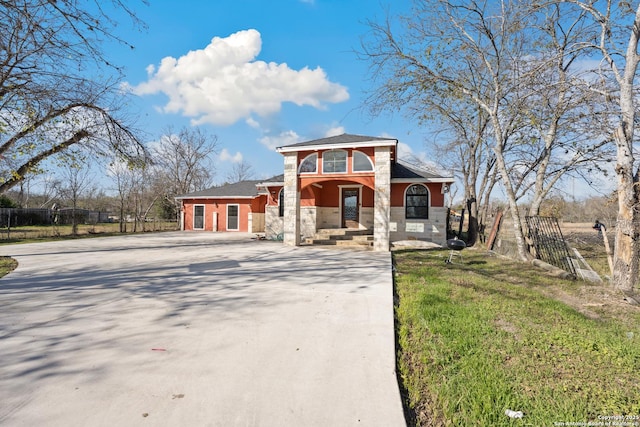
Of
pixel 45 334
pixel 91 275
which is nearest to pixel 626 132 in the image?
pixel 45 334

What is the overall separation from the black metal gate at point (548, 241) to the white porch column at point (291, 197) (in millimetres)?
8165

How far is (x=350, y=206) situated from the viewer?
1522 centimetres

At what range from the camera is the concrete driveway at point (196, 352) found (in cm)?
221

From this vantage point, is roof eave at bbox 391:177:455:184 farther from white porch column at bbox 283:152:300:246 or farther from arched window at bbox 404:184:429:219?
white porch column at bbox 283:152:300:246

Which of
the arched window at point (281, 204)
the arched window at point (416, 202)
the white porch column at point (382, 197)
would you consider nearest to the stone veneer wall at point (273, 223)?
the arched window at point (281, 204)

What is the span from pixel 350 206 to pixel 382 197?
396 centimetres

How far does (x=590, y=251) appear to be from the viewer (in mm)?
14453

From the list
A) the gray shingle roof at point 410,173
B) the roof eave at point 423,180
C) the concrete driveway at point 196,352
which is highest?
the gray shingle roof at point 410,173

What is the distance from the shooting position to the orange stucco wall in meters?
20.5

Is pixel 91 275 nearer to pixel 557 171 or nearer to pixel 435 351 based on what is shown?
pixel 435 351

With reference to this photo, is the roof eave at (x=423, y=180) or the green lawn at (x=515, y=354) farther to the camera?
the roof eave at (x=423, y=180)

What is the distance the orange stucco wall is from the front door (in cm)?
726

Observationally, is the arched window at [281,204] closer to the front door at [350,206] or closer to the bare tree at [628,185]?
the front door at [350,206]

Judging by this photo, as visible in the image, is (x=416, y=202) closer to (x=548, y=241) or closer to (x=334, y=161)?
(x=334, y=161)
